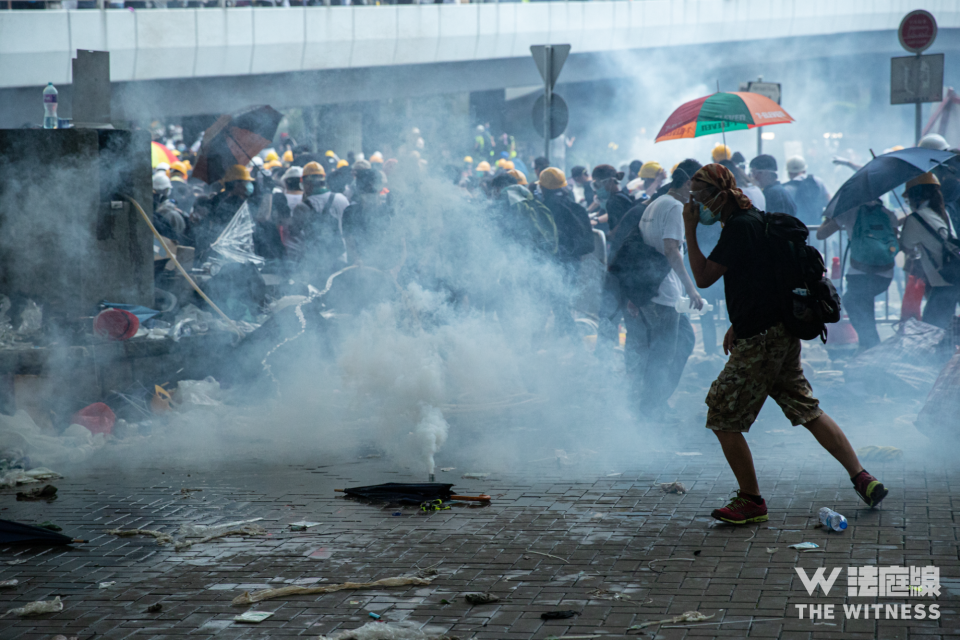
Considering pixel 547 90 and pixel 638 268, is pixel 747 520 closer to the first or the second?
pixel 638 268

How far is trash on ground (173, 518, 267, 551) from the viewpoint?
14.1 feet

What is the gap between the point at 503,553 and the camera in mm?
4055

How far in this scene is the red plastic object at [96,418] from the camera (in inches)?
267

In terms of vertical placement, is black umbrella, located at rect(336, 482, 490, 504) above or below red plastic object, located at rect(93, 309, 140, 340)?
below

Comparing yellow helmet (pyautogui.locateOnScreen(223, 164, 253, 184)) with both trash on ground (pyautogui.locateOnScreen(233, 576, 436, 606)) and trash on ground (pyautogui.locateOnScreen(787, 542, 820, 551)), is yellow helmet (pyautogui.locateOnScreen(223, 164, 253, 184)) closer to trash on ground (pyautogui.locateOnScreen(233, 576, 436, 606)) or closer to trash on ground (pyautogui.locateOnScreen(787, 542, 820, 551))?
trash on ground (pyautogui.locateOnScreen(233, 576, 436, 606))

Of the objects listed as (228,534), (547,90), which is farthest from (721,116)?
(228,534)

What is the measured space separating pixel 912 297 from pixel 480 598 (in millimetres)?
6064

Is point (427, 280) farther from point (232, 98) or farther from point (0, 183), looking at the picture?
point (232, 98)

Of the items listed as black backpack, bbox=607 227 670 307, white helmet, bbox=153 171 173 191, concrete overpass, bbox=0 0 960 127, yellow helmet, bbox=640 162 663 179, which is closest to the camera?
black backpack, bbox=607 227 670 307

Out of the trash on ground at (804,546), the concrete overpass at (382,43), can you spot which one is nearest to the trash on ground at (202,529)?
the trash on ground at (804,546)

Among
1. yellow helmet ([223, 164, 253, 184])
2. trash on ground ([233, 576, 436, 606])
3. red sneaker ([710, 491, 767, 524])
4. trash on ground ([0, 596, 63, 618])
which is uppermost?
yellow helmet ([223, 164, 253, 184])

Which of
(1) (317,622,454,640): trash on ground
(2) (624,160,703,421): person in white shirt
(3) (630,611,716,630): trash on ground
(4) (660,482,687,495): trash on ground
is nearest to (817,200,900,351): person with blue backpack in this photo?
(2) (624,160,703,421): person in white shirt

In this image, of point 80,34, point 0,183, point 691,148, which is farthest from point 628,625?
point 691,148

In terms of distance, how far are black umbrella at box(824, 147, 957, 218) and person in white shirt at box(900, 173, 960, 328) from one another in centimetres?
17
